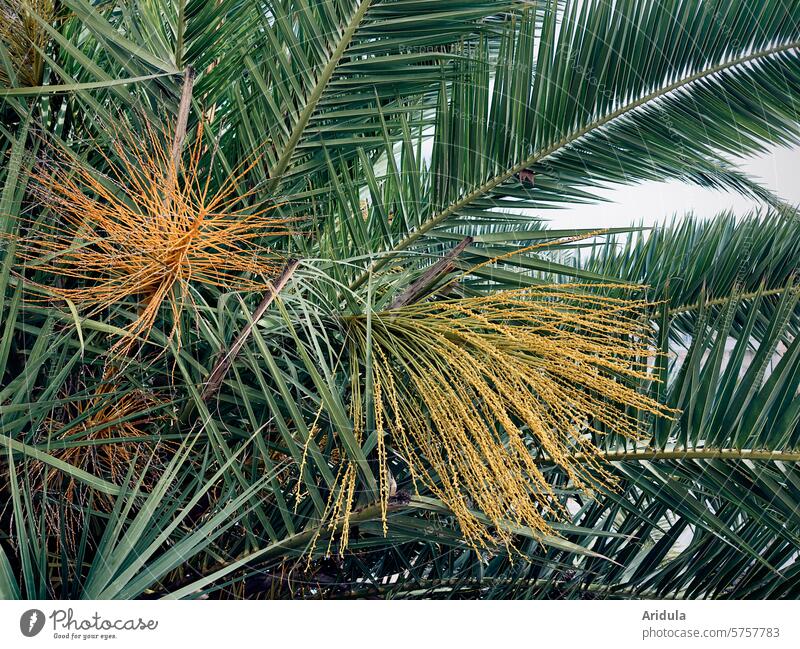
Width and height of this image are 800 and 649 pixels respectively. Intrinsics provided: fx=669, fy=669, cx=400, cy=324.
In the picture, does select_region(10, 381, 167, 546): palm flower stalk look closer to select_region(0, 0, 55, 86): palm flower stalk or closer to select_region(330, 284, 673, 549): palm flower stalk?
select_region(330, 284, 673, 549): palm flower stalk

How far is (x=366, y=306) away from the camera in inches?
30.5

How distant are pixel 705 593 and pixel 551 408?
43 centimetres

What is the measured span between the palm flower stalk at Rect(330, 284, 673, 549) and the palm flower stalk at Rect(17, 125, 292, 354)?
0.62 ft

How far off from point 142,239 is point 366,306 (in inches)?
10.6

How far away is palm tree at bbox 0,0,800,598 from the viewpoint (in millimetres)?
772

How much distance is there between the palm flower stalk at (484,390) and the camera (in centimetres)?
70

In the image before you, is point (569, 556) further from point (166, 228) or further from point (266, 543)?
point (166, 228)
